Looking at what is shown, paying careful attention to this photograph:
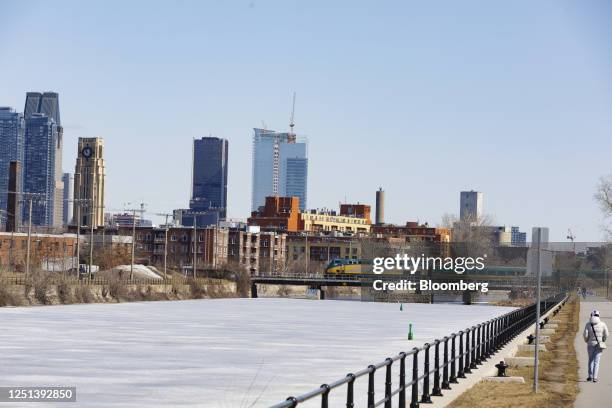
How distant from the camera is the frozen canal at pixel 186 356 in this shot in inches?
1171

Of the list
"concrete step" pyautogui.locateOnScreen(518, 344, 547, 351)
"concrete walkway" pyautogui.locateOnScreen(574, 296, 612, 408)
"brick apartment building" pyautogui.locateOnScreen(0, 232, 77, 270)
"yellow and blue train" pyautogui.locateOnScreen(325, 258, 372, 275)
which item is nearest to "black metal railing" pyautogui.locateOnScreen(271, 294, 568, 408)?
"concrete step" pyautogui.locateOnScreen(518, 344, 547, 351)

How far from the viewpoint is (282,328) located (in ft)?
220

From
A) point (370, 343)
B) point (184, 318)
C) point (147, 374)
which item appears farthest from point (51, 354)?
point (184, 318)

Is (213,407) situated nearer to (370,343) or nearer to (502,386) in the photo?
(502,386)

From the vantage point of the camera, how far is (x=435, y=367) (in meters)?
26.0

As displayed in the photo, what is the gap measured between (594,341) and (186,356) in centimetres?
1665

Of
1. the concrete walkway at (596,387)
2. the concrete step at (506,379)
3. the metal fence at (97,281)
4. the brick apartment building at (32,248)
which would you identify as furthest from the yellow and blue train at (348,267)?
the concrete step at (506,379)

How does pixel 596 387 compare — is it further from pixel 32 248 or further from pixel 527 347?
pixel 32 248

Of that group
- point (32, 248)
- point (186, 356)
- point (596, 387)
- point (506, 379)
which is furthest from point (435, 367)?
point (32, 248)

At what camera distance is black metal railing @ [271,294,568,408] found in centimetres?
1635

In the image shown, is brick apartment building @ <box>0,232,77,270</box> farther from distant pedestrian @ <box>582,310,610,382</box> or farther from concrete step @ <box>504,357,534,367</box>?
distant pedestrian @ <box>582,310,610,382</box>

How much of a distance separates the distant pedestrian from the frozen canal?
18.7 feet

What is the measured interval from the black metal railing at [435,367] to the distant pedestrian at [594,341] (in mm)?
3197

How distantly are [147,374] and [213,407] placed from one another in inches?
342
